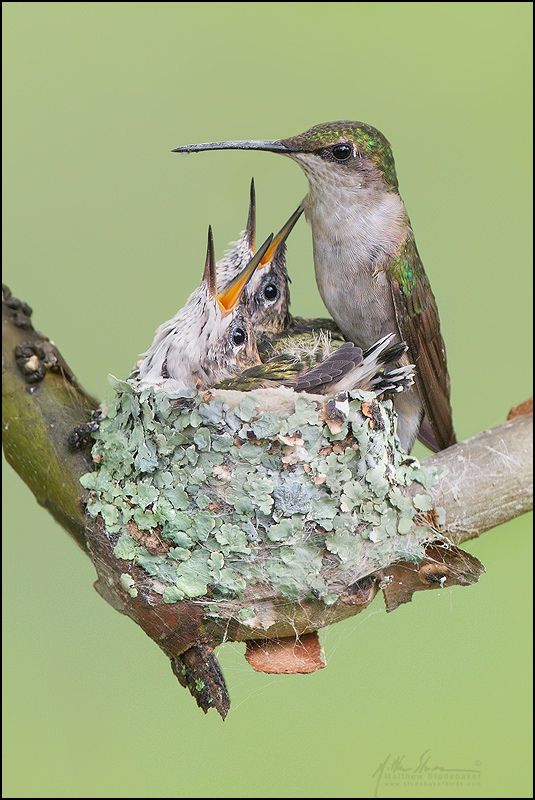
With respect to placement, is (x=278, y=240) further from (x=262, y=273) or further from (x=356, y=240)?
(x=356, y=240)

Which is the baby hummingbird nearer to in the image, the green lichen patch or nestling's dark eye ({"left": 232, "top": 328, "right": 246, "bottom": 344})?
nestling's dark eye ({"left": 232, "top": 328, "right": 246, "bottom": 344})

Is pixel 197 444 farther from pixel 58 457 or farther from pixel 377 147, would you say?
pixel 377 147

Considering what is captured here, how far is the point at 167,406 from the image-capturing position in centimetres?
291

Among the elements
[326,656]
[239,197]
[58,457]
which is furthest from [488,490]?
[239,197]

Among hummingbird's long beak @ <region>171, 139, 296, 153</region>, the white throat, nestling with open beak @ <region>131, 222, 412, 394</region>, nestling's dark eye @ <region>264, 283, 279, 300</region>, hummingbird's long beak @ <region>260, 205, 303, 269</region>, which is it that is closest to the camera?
hummingbird's long beak @ <region>171, 139, 296, 153</region>

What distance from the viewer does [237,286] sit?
3305mm

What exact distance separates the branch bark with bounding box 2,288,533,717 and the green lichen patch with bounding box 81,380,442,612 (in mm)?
49

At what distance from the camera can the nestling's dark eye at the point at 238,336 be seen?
3.25 metres

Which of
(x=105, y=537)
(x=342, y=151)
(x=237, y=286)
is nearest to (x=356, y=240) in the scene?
(x=342, y=151)

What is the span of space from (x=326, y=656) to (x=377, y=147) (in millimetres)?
1555

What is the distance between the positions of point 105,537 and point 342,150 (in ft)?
4.46

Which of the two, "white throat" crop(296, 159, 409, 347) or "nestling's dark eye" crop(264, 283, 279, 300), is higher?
"white throat" crop(296, 159, 409, 347)

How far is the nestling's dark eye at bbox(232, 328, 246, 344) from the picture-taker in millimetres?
3248

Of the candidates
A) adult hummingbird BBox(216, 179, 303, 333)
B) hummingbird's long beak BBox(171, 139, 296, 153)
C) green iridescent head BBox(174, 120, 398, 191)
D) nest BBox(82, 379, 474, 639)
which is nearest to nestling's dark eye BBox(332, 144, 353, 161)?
green iridescent head BBox(174, 120, 398, 191)
